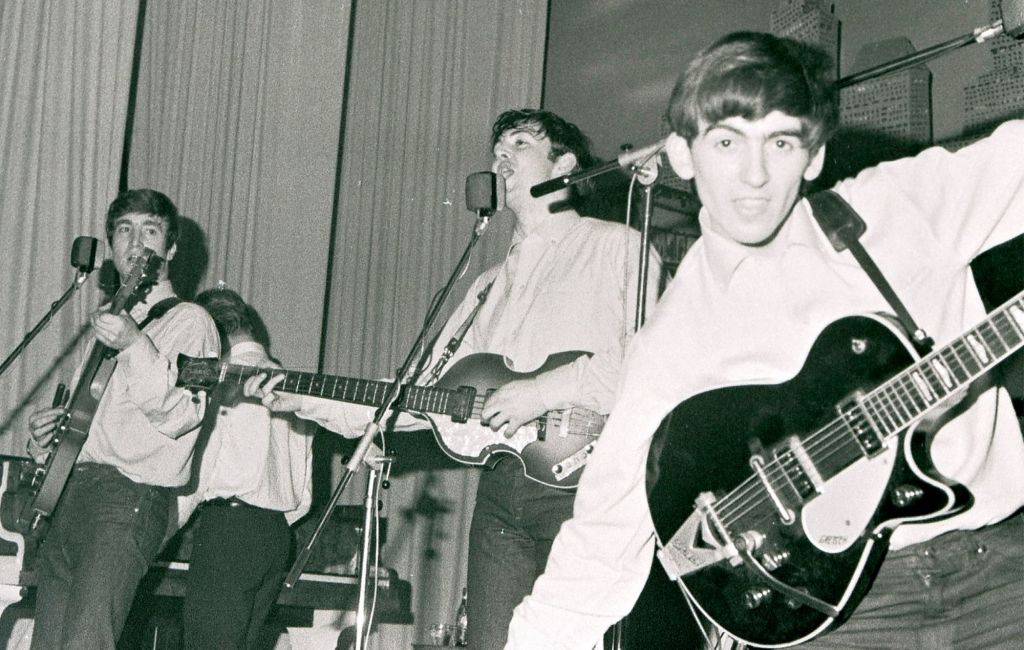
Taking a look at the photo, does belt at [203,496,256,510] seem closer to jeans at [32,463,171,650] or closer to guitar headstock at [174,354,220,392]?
jeans at [32,463,171,650]

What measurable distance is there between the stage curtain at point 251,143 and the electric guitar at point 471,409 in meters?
2.25

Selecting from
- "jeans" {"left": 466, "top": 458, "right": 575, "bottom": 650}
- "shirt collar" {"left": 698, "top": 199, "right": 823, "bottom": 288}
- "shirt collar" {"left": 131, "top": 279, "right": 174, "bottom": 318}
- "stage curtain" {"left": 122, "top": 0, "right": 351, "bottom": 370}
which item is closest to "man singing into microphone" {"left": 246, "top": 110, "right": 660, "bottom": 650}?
"jeans" {"left": 466, "top": 458, "right": 575, "bottom": 650}

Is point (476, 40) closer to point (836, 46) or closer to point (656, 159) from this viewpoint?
point (836, 46)

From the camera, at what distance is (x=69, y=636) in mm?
3334

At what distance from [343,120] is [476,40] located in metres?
1.08

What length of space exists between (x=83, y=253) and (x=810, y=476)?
3409mm

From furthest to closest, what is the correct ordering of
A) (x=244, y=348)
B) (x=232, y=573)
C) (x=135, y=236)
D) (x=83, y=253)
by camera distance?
(x=244, y=348), (x=83, y=253), (x=135, y=236), (x=232, y=573)

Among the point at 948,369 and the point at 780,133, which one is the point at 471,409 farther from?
the point at 948,369

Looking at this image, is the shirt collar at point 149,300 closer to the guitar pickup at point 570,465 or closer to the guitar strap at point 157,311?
the guitar strap at point 157,311

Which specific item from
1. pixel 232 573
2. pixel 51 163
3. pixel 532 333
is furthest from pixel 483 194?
pixel 51 163

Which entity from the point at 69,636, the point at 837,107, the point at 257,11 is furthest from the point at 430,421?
the point at 257,11

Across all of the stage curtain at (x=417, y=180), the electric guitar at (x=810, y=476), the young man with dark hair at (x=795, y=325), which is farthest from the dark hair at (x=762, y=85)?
the stage curtain at (x=417, y=180)

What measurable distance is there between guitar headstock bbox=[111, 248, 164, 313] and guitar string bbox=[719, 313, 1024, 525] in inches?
107

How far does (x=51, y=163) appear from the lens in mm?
5523
